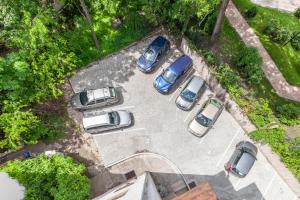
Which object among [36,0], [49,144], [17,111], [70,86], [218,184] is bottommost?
[218,184]

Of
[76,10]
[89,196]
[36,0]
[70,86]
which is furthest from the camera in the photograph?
[76,10]

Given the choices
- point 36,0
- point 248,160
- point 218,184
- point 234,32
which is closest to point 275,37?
point 234,32

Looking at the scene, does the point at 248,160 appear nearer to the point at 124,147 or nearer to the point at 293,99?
the point at 293,99

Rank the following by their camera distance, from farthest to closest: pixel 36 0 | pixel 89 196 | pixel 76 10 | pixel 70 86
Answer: pixel 76 10
pixel 70 86
pixel 36 0
pixel 89 196

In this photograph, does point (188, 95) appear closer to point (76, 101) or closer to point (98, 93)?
point (98, 93)

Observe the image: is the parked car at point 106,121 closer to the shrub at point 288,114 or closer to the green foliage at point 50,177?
the green foliage at point 50,177

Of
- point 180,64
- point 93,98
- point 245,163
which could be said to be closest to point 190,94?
point 180,64

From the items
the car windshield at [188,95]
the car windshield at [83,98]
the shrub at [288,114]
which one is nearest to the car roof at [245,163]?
the shrub at [288,114]
